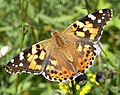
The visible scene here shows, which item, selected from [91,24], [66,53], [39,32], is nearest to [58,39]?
[66,53]

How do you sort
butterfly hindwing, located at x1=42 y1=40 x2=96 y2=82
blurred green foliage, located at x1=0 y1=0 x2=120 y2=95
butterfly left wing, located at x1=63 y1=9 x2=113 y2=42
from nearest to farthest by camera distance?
butterfly hindwing, located at x1=42 y1=40 x2=96 y2=82
butterfly left wing, located at x1=63 y1=9 x2=113 y2=42
blurred green foliage, located at x1=0 y1=0 x2=120 y2=95

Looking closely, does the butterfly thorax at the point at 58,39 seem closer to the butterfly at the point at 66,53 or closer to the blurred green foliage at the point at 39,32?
the butterfly at the point at 66,53

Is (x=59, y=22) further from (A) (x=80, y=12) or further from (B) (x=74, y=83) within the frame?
(B) (x=74, y=83)

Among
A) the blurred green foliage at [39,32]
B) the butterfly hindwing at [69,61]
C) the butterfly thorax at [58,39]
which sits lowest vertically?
the blurred green foliage at [39,32]

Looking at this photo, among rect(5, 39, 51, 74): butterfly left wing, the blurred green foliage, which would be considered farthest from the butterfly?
the blurred green foliage

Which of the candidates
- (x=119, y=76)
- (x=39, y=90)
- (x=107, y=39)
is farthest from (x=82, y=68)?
(x=107, y=39)

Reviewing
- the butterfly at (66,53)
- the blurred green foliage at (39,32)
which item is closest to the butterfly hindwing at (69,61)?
the butterfly at (66,53)

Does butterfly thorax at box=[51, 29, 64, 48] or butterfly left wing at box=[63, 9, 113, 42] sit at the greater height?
butterfly left wing at box=[63, 9, 113, 42]

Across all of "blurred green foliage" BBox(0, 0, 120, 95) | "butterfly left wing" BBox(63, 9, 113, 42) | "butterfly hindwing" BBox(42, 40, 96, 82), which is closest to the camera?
"butterfly hindwing" BBox(42, 40, 96, 82)

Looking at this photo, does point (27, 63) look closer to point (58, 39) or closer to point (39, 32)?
point (58, 39)

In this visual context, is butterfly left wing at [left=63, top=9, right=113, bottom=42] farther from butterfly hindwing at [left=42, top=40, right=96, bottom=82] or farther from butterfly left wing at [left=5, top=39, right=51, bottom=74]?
butterfly left wing at [left=5, top=39, right=51, bottom=74]
